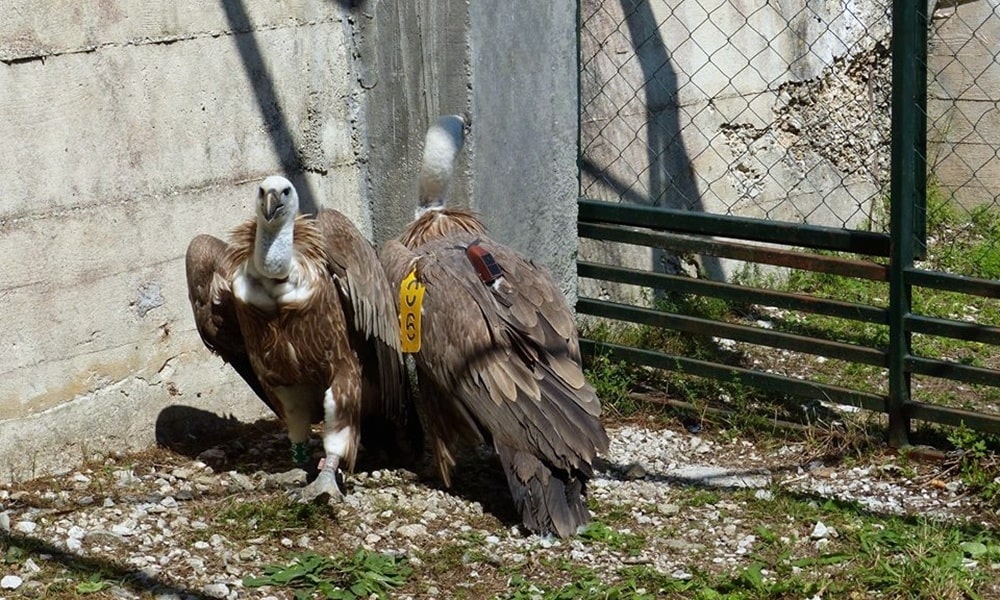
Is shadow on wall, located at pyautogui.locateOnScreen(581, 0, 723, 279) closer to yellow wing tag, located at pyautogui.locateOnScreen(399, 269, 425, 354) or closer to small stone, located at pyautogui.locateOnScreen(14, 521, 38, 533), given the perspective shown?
yellow wing tag, located at pyautogui.locateOnScreen(399, 269, 425, 354)

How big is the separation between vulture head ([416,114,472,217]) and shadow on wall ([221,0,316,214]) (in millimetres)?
576

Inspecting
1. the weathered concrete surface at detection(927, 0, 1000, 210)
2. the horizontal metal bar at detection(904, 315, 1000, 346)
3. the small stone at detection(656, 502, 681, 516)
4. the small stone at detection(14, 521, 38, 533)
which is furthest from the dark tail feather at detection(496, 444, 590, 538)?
the weathered concrete surface at detection(927, 0, 1000, 210)

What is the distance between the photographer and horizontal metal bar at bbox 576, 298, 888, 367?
219 inches

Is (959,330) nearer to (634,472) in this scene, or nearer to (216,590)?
(634,472)

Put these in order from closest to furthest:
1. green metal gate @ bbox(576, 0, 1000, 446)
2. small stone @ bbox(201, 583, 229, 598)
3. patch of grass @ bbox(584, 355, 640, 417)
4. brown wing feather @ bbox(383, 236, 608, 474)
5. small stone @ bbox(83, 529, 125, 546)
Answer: small stone @ bbox(201, 583, 229, 598) < small stone @ bbox(83, 529, 125, 546) < brown wing feather @ bbox(383, 236, 608, 474) < green metal gate @ bbox(576, 0, 1000, 446) < patch of grass @ bbox(584, 355, 640, 417)

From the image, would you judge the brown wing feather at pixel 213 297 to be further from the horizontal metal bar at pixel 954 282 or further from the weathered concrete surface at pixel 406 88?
the horizontal metal bar at pixel 954 282

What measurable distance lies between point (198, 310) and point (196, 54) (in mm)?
995

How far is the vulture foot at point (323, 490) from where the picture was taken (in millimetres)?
5043

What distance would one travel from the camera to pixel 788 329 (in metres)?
7.14

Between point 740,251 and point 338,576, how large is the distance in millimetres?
2239

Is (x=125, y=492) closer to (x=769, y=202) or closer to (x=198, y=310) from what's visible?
(x=198, y=310)

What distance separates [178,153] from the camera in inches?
217

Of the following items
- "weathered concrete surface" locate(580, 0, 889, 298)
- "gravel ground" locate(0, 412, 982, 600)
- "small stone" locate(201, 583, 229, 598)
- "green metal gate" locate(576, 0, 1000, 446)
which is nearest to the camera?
"small stone" locate(201, 583, 229, 598)

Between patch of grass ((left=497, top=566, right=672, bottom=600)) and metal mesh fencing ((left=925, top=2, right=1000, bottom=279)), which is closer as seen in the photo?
patch of grass ((left=497, top=566, right=672, bottom=600))
